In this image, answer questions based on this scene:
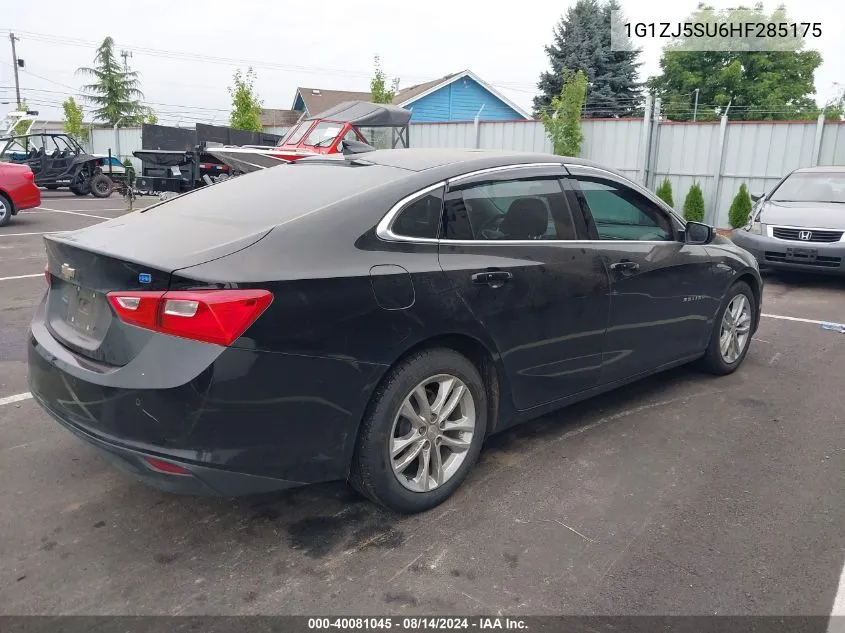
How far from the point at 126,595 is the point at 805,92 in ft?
169

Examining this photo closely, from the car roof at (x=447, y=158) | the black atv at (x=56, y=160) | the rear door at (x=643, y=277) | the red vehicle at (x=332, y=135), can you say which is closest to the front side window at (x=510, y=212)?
the car roof at (x=447, y=158)

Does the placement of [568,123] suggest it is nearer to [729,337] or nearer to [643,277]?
[729,337]

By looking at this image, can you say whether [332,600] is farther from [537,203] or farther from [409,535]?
[537,203]

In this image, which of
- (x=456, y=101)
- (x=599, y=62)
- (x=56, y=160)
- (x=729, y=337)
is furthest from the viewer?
(x=599, y=62)

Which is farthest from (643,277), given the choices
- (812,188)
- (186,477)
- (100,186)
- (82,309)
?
(100,186)

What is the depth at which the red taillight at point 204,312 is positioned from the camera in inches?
102

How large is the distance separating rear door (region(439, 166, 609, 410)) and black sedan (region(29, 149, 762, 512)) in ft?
0.04

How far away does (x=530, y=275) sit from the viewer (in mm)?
3602

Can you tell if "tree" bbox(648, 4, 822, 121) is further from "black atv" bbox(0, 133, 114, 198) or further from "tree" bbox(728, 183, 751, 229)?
"black atv" bbox(0, 133, 114, 198)

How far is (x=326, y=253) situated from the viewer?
2.91 meters

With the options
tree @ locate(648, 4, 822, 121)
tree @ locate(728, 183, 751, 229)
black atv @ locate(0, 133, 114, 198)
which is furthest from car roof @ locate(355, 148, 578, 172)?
tree @ locate(648, 4, 822, 121)

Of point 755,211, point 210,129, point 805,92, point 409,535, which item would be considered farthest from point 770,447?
point 805,92

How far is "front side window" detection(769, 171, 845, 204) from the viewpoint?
9891 mm

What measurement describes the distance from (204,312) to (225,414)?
1.26 feet
